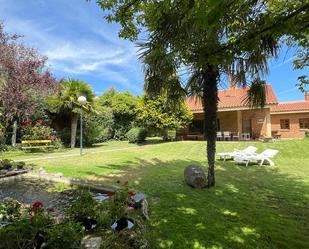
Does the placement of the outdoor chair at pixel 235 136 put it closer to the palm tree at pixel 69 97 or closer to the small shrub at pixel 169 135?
the small shrub at pixel 169 135

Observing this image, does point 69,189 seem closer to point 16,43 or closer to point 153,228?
point 153,228

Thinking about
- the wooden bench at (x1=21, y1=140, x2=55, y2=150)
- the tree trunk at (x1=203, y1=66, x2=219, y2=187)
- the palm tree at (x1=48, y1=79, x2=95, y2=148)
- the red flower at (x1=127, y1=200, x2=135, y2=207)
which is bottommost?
the red flower at (x1=127, y1=200, x2=135, y2=207)

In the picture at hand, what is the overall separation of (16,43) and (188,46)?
1523 cm

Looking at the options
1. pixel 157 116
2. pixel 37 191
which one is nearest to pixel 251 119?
pixel 157 116

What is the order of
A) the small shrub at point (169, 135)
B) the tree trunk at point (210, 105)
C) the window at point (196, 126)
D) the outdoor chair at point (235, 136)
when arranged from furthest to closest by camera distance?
the window at point (196, 126)
the outdoor chair at point (235, 136)
the small shrub at point (169, 135)
the tree trunk at point (210, 105)

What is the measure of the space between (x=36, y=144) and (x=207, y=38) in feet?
52.8

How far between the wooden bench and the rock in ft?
50.2

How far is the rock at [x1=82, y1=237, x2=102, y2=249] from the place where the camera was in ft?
12.7

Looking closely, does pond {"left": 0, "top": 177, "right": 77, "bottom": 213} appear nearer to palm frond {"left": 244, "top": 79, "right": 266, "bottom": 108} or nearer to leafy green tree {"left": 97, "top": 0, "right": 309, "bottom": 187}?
leafy green tree {"left": 97, "top": 0, "right": 309, "bottom": 187}

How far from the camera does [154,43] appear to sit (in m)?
6.96

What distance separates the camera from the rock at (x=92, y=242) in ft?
12.7

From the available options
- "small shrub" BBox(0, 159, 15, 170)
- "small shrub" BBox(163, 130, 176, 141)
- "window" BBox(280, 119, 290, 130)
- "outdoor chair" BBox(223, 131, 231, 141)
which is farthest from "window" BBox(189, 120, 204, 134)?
"small shrub" BBox(0, 159, 15, 170)

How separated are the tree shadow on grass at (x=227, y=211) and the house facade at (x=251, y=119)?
16.8 meters

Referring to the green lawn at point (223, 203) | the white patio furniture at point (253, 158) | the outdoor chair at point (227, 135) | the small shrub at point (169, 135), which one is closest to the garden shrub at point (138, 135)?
the small shrub at point (169, 135)
